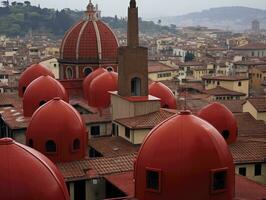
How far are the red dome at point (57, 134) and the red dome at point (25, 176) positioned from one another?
813 centimetres

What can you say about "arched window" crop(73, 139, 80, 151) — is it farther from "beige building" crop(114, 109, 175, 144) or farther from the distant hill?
the distant hill

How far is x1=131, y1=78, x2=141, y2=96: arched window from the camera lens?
36062mm

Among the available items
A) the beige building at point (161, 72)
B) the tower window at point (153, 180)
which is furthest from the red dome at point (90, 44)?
the beige building at point (161, 72)

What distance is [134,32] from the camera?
36031 millimetres

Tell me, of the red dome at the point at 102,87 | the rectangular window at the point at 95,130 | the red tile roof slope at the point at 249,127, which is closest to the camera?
the red tile roof slope at the point at 249,127

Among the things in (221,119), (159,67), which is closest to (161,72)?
(159,67)

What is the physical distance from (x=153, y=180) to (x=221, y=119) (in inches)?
460

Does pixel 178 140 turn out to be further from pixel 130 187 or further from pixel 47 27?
pixel 47 27

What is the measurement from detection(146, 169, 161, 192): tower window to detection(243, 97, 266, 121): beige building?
2592 centimetres

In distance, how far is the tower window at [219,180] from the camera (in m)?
20.6

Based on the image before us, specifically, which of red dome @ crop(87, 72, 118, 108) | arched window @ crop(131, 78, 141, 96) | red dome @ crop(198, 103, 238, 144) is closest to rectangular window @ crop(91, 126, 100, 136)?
red dome @ crop(87, 72, 118, 108)

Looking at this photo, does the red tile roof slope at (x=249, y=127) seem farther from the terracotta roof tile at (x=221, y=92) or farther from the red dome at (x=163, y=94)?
the terracotta roof tile at (x=221, y=92)

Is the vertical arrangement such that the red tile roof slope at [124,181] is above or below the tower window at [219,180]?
below

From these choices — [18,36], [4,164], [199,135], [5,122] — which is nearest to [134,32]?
[5,122]
